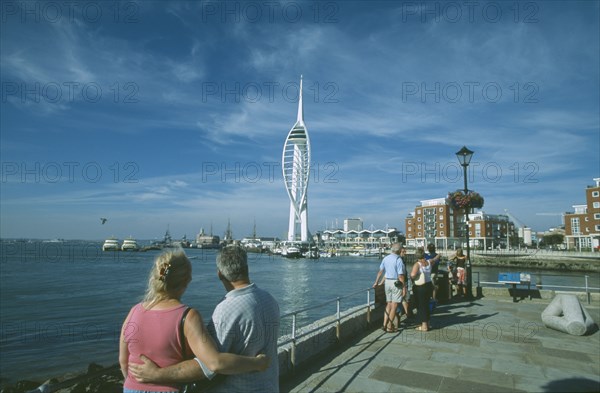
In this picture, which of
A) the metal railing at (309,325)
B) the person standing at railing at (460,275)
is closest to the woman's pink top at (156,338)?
the metal railing at (309,325)

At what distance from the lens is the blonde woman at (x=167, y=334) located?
6.66 ft

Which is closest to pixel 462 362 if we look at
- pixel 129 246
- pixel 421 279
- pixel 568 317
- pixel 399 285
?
pixel 399 285

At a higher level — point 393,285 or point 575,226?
point 575,226

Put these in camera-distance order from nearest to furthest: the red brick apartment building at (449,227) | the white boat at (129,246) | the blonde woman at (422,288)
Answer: the blonde woman at (422,288) → the red brick apartment building at (449,227) → the white boat at (129,246)

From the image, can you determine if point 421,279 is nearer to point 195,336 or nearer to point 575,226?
point 195,336

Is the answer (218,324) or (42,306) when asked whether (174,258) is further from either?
(42,306)

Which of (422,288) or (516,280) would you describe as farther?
(516,280)

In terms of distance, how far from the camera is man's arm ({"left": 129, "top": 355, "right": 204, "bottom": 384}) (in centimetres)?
205

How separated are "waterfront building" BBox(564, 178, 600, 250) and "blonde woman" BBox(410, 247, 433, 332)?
74.4m

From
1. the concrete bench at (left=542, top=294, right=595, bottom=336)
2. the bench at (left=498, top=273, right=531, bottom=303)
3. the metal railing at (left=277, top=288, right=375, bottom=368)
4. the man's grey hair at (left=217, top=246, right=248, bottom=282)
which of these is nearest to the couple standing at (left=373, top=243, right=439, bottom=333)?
the metal railing at (left=277, top=288, right=375, bottom=368)

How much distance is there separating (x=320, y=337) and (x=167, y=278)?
4.25 meters

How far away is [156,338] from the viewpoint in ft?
6.79

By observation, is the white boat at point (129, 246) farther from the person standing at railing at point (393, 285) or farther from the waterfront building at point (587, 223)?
the person standing at railing at point (393, 285)

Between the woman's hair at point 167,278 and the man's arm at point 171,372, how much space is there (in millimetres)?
310
